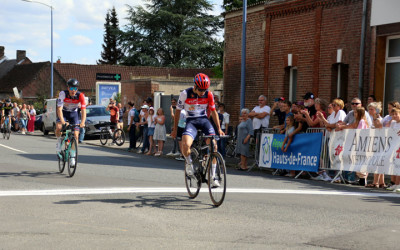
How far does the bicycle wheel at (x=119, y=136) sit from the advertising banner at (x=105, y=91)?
17363 millimetres

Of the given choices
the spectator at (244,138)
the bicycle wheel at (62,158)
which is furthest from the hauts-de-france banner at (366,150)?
the bicycle wheel at (62,158)

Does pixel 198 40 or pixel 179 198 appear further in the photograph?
pixel 198 40

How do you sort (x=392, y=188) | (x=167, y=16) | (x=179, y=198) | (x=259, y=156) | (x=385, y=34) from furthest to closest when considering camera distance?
(x=167, y=16) < (x=385, y=34) < (x=259, y=156) < (x=392, y=188) < (x=179, y=198)

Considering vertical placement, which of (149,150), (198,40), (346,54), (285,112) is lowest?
(149,150)

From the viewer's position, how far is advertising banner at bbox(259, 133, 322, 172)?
13.7 meters

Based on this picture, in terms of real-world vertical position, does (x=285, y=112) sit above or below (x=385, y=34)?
below

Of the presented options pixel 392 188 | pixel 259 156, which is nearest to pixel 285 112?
pixel 259 156

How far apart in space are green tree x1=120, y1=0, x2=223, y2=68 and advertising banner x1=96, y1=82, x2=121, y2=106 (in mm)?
21314

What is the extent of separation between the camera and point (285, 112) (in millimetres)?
15766

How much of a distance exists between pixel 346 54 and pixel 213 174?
41.6 feet

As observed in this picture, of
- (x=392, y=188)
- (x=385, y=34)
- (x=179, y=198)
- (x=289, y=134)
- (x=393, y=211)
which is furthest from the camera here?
(x=385, y=34)

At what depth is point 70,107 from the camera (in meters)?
12.4

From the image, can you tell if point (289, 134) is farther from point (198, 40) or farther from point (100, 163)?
point (198, 40)

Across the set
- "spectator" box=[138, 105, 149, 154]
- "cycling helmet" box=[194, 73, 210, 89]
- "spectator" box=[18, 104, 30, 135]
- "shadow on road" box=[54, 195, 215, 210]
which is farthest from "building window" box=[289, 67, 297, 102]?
"spectator" box=[18, 104, 30, 135]
